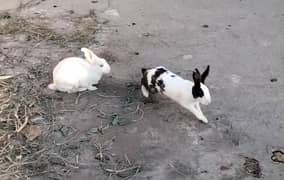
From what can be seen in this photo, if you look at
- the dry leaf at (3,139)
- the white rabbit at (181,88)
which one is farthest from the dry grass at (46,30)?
the dry leaf at (3,139)

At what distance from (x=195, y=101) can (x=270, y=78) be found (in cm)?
74

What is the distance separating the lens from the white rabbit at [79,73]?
3.37m

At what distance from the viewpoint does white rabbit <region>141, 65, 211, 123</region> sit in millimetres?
→ 3041

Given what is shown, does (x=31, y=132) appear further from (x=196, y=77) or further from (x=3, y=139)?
(x=196, y=77)

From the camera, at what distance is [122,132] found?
3.13 meters

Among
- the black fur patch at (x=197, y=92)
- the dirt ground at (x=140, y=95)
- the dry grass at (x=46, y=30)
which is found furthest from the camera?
the dry grass at (x=46, y=30)

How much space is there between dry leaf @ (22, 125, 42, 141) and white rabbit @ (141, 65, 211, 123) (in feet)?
2.18

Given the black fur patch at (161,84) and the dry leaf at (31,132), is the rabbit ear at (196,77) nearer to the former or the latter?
the black fur patch at (161,84)

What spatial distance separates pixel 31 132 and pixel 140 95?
28.0 inches

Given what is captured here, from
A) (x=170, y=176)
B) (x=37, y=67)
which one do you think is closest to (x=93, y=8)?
(x=37, y=67)

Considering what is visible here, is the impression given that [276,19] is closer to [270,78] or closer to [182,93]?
[270,78]

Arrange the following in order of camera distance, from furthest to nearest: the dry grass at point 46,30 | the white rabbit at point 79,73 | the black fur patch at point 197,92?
the dry grass at point 46,30
the white rabbit at point 79,73
the black fur patch at point 197,92

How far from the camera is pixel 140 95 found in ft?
11.3

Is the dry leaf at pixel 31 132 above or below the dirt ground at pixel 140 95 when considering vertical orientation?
below
